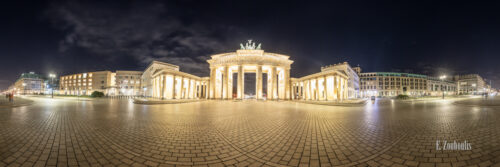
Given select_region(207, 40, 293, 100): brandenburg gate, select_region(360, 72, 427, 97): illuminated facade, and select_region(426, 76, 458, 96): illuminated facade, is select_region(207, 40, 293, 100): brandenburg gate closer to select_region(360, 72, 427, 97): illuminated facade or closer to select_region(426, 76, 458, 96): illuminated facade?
select_region(360, 72, 427, 97): illuminated facade

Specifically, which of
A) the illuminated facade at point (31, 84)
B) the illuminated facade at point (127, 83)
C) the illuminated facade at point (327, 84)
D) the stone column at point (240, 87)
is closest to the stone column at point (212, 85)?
the stone column at point (240, 87)

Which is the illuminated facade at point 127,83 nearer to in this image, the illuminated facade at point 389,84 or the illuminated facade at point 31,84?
the illuminated facade at point 31,84

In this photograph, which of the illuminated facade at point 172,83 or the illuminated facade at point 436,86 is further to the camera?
the illuminated facade at point 436,86

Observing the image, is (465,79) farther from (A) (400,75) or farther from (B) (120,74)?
(B) (120,74)

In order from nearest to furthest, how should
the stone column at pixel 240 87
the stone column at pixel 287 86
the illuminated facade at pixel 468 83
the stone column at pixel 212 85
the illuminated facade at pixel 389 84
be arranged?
the stone column at pixel 240 87
the stone column at pixel 287 86
the stone column at pixel 212 85
the illuminated facade at pixel 389 84
the illuminated facade at pixel 468 83

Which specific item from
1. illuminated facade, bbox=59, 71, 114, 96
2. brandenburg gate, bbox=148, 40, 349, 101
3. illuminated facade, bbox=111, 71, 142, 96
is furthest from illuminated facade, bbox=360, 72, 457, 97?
illuminated facade, bbox=59, 71, 114, 96

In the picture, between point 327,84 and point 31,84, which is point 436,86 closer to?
point 327,84

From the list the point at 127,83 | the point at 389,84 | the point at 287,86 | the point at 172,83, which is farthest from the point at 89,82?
the point at 389,84

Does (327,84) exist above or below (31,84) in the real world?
below

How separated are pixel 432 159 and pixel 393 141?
4.73ft

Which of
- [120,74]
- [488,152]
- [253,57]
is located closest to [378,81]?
[253,57]

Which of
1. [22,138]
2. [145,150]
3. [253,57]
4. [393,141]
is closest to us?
[145,150]

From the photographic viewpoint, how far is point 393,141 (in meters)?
5.03

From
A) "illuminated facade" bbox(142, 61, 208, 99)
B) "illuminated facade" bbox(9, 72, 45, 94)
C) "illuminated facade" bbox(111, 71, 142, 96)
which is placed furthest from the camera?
"illuminated facade" bbox(9, 72, 45, 94)
